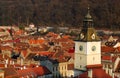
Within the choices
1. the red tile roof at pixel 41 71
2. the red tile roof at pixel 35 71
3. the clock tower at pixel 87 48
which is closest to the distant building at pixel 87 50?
the clock tower at pixel 87 48

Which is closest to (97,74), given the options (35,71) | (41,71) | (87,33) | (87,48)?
(87,48)

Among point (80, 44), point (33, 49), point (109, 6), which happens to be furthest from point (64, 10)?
point (80, 44)

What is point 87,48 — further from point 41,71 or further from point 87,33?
point 41,71

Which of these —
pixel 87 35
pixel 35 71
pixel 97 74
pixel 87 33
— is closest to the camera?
pixel 97 74

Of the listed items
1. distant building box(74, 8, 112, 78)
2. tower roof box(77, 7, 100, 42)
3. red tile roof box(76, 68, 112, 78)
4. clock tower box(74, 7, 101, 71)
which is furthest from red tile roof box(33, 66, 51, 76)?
red tile roof box(76, 68, 112, 78)

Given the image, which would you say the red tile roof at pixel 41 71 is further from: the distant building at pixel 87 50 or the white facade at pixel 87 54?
the white facade at pixel 87 54

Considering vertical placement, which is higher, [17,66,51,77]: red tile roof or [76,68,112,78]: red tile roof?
[76,68,112,78]: red tile roof

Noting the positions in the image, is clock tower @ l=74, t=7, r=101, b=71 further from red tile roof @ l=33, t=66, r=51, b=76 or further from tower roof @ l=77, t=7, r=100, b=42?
red tile roof @ l=33, t=66, r=51, b=76

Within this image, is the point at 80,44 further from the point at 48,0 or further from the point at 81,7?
the point at 48,0

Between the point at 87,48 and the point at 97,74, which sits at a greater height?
the point at 87,48
